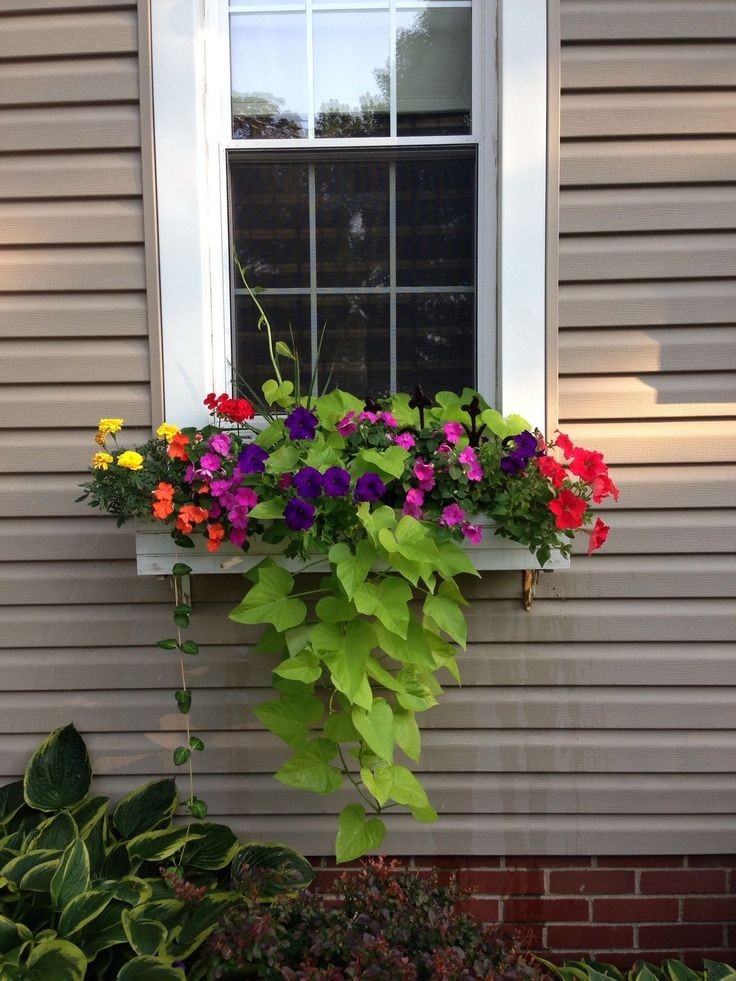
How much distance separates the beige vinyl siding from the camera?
2092 millimetres

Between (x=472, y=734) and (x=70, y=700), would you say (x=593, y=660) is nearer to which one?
(x=472, y=734)

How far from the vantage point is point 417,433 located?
198 cm

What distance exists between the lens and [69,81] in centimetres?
211

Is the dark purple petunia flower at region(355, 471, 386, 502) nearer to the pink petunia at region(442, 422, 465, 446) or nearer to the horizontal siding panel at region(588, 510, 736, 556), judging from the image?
the pink petunia at region(442, 422, 465, 446)

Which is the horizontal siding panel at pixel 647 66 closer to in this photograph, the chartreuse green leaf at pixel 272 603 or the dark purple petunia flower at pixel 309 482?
the dark purple petunia flower at pixel 309 482

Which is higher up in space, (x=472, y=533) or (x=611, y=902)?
(x=472, y=533)

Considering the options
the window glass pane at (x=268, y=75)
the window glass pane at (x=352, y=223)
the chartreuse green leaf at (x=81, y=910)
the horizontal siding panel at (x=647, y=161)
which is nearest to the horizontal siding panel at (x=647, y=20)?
the horizontal siding panel at (x=647, y=161)

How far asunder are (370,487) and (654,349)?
0.86 metres

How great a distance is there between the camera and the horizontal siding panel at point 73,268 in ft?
7.03

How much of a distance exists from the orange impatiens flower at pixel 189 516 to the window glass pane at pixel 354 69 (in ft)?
3.60

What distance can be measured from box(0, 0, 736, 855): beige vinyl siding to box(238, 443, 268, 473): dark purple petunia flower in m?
0.40

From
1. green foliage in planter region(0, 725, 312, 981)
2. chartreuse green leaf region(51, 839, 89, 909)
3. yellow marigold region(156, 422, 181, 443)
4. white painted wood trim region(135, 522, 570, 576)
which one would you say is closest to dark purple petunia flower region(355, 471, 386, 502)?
white painted wood trim region(135, 522, 570, 576)

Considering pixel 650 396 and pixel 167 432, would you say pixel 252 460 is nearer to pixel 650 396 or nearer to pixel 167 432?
pixel 167 432

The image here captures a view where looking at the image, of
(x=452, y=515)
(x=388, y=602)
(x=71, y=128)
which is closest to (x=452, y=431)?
(x=452, y=515)
